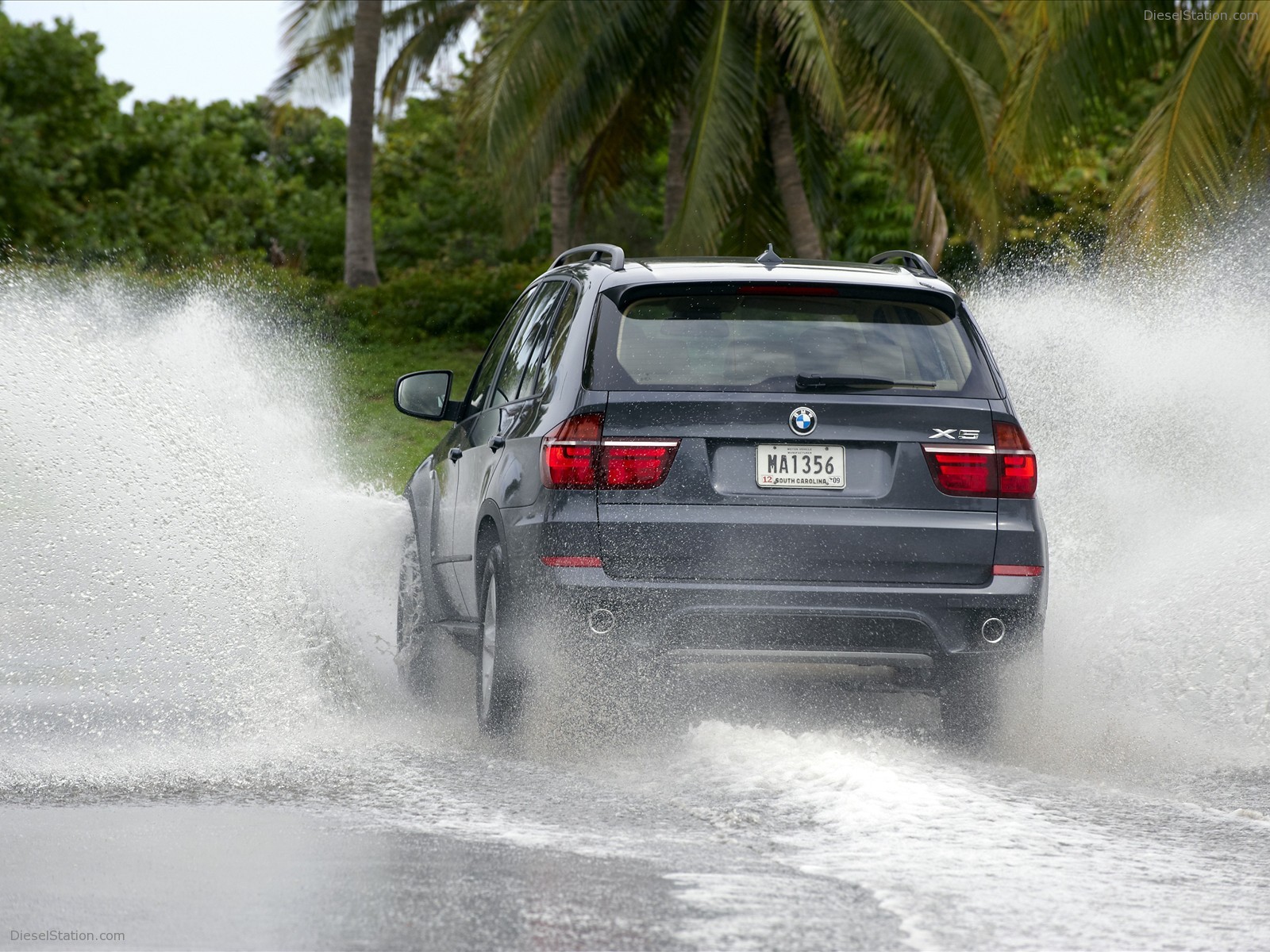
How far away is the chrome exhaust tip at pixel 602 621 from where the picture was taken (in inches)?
236

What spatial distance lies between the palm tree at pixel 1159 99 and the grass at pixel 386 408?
244 inches

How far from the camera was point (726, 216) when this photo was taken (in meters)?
20.9

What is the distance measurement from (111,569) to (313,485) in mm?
1622

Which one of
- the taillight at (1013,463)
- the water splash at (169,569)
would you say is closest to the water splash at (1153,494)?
the taillight at (1013,463)

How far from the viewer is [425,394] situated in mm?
8391

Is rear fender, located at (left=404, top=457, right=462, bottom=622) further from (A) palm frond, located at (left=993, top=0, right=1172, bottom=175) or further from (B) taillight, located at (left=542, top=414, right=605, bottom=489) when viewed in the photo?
(A) palm frond, located at (left=993, top=0, right=1172, bottom=175)

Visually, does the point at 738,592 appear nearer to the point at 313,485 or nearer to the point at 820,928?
the point at 820,928

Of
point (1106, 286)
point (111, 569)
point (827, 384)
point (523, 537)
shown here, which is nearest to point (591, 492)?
point (523, 537)

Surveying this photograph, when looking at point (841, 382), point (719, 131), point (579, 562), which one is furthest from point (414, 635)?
point (719, 131)

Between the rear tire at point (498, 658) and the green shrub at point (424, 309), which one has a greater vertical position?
the green shrub at point (424, 309)

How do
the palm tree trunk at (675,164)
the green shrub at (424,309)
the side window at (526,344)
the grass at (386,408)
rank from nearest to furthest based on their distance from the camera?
the side window at (526,344)
the grass at (386,408)
the palm tree trunk at (675,164)
the green shrub at (424,309)

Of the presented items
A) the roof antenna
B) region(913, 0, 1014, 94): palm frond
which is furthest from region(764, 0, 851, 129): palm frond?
the roof antenna

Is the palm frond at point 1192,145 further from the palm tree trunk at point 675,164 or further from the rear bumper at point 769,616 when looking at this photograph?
the rear bumper at point 769,616

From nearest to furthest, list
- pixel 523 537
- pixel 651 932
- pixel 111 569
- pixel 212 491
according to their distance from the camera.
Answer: pixel 651 932, pixel 523 537, pixel 212 491, pixel 111 569
